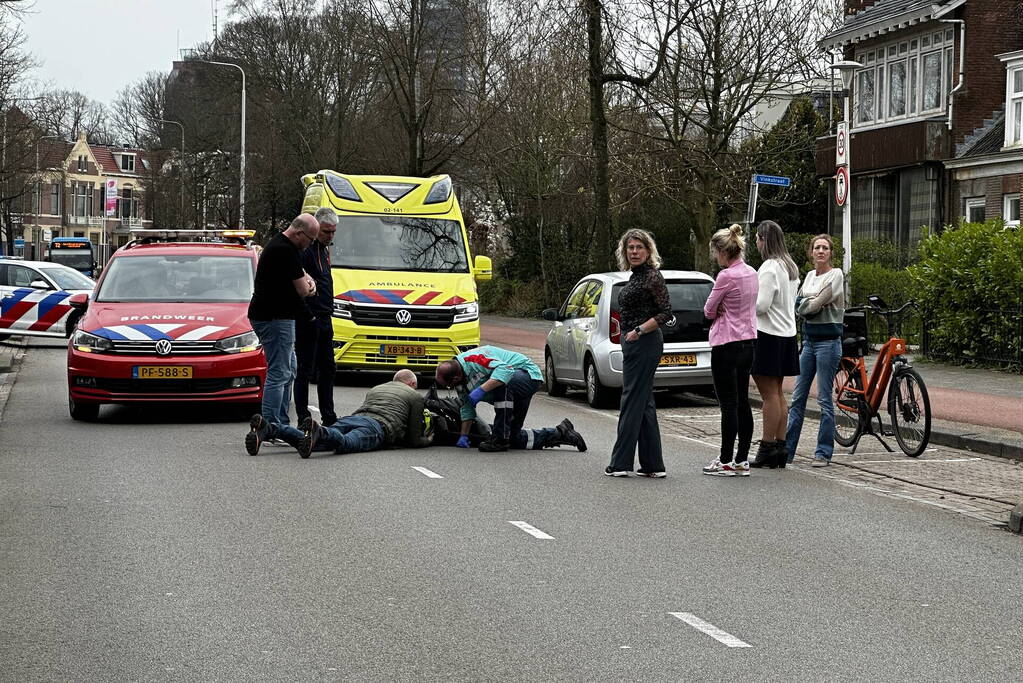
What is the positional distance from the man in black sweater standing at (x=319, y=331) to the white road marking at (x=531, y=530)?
14.3 ft

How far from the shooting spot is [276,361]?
12016mm

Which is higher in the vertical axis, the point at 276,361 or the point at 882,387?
the point at 276,361

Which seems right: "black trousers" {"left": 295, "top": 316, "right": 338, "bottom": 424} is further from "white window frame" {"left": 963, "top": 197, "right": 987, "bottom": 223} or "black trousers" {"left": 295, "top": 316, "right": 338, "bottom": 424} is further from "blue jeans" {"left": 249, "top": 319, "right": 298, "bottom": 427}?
"white window frame" {"left": 963, "top": 197, "right": 987, "bottom": 223}

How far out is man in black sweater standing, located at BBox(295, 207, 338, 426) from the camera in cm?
1290

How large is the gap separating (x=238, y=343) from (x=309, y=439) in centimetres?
281

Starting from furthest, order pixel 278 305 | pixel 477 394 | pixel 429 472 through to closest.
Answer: pixel 278 305
pixel 477 394
pixel 429 472

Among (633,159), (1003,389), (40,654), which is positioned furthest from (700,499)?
(633,159)

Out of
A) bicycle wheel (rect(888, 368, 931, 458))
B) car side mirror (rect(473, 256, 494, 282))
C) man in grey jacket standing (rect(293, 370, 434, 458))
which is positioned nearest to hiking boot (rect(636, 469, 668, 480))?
man in grey jacket standing (rect(293, 370, 434, 458))

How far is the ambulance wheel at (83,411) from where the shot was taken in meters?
14.2

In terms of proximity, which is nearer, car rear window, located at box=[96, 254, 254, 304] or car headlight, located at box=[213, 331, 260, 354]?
car headlight, located at box=[213, 331, 260, 354]

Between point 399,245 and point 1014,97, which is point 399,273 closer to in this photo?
point 399,245

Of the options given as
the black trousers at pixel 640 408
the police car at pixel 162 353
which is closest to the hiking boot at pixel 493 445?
the black trousers at pixel 640 408

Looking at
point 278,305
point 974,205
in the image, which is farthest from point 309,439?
point 974,205

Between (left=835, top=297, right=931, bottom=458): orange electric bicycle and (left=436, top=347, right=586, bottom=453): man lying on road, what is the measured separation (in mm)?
2409
